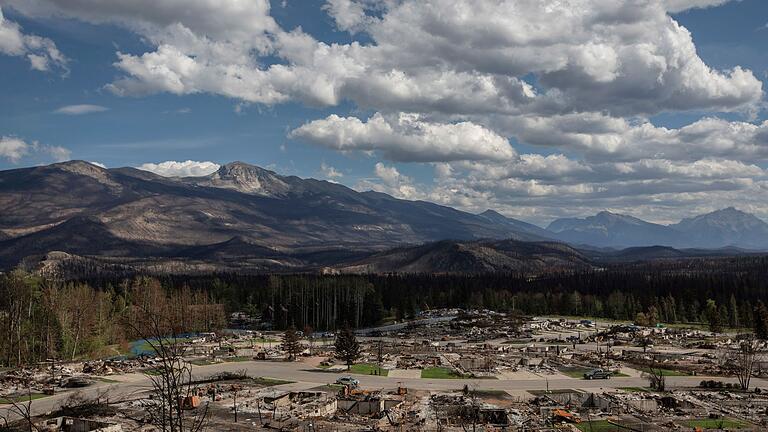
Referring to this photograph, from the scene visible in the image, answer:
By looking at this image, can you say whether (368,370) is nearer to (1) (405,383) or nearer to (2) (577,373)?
(1) (405,383)

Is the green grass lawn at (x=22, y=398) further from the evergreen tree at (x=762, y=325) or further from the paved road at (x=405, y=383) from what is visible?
the evergreen tree at (x=762, y=325)

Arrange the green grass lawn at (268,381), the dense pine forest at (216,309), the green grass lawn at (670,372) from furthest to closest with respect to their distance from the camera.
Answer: the dense pine forest at (216,309)
the green grass lawn at (670,372)
the green grass lawn at (268,381)

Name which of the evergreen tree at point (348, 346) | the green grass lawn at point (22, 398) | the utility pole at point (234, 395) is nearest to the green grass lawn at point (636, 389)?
the evergreen tree at point (348, 346)

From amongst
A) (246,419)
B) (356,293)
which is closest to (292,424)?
(246,419)

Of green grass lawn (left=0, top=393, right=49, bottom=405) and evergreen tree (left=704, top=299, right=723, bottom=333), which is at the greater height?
green grass lawn (left=0, top=393, right=49, bottom=405)

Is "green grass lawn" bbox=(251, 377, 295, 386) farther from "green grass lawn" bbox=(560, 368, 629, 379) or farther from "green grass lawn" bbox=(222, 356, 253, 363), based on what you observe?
"green grass lawn" bbox=(560, 368, 629, 379)

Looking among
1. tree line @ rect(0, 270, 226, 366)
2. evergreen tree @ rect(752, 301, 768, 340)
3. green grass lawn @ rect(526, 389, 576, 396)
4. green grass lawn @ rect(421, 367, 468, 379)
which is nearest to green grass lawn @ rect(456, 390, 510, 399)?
green grass lawn @ rect(526, 389, 576, 396)
